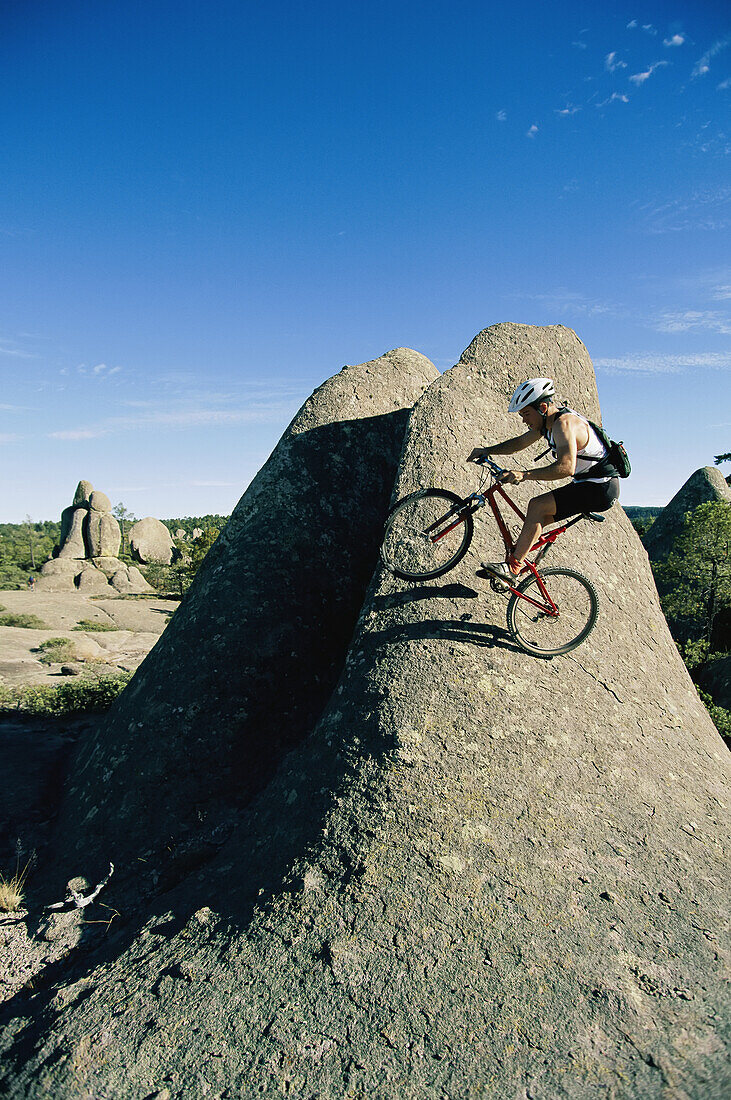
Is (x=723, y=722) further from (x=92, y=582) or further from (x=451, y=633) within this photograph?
(x=92, y=582)

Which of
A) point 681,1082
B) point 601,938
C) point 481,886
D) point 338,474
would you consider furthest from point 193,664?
point 681,1082

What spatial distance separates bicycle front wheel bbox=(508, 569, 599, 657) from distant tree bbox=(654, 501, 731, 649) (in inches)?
685

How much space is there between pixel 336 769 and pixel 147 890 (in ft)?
5.77

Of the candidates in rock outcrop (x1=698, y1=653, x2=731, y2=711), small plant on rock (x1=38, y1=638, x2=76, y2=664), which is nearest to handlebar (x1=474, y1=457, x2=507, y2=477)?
rock outcrop (x1=698, y1=653, x2=731, y2=711)

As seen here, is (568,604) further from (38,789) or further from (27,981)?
(38,789)

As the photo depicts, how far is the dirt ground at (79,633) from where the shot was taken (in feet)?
57.4

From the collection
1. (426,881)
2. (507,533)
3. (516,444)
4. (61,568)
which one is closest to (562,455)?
(516,444)

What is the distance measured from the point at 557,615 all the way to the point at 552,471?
3.78ft

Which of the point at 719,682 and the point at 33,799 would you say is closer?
the point at 33,799

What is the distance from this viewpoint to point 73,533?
53.8m

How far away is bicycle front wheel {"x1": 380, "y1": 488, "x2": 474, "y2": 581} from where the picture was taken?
17.1ft

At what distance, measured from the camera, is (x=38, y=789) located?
6.97m

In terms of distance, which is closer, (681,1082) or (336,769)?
(681,1082)

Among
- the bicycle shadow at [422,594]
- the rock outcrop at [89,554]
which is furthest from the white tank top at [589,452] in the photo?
the rock outcrop at [89,554]
